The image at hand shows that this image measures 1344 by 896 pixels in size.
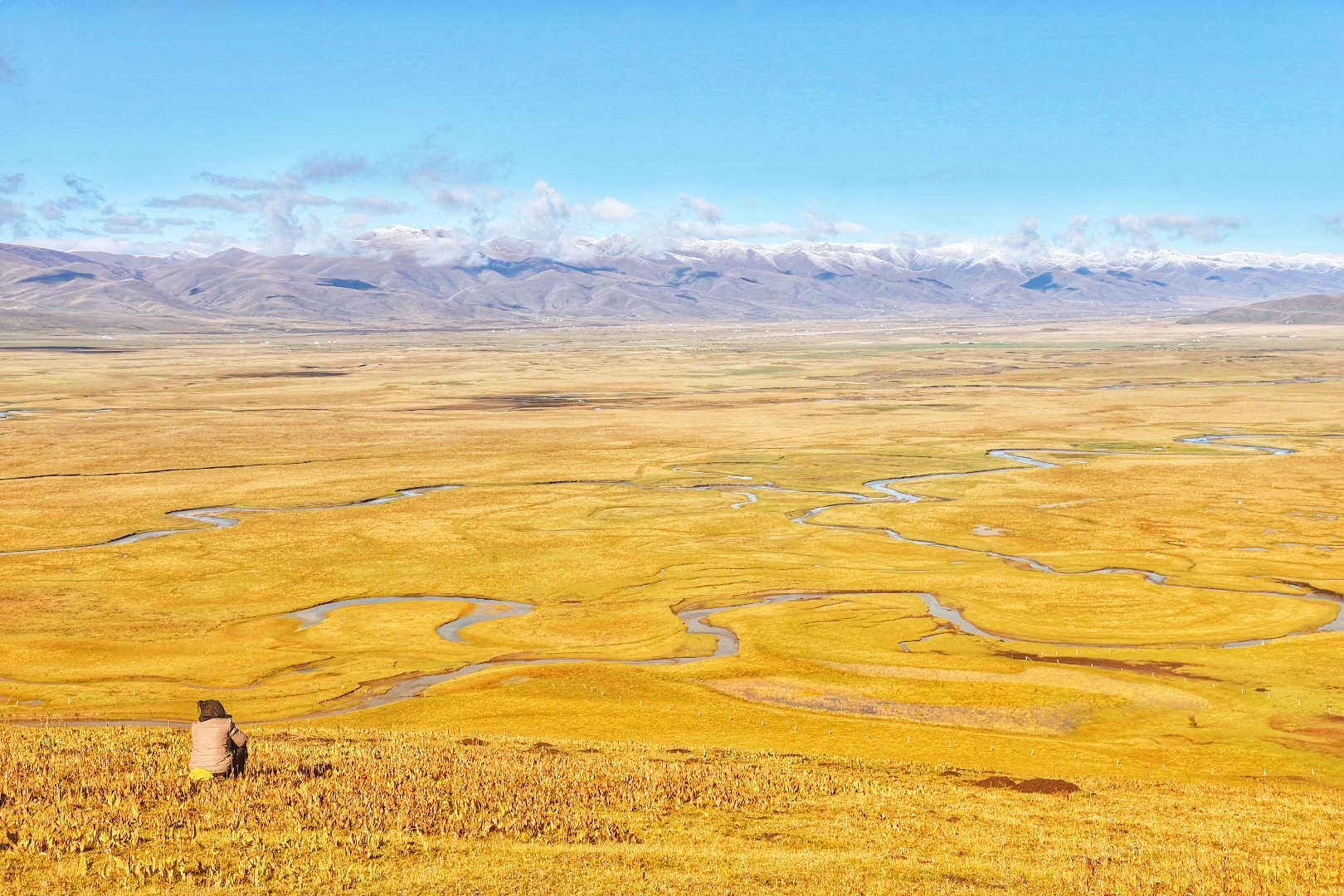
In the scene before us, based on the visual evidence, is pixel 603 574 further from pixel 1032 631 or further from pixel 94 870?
pixel 94 870

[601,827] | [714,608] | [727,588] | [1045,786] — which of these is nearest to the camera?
[601,827]

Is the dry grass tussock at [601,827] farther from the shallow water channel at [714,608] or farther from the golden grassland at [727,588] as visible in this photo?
the shallow water channel at [714,608]

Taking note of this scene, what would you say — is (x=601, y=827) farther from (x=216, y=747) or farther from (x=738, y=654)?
(x=738, y=654)

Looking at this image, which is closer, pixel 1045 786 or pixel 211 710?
pixel 211 710

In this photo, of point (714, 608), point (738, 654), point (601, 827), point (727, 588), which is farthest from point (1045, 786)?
point (727, 588)

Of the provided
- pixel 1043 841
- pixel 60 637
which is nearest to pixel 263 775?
pixel 1043 841

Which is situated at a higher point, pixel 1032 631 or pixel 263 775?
pixel 263 775
